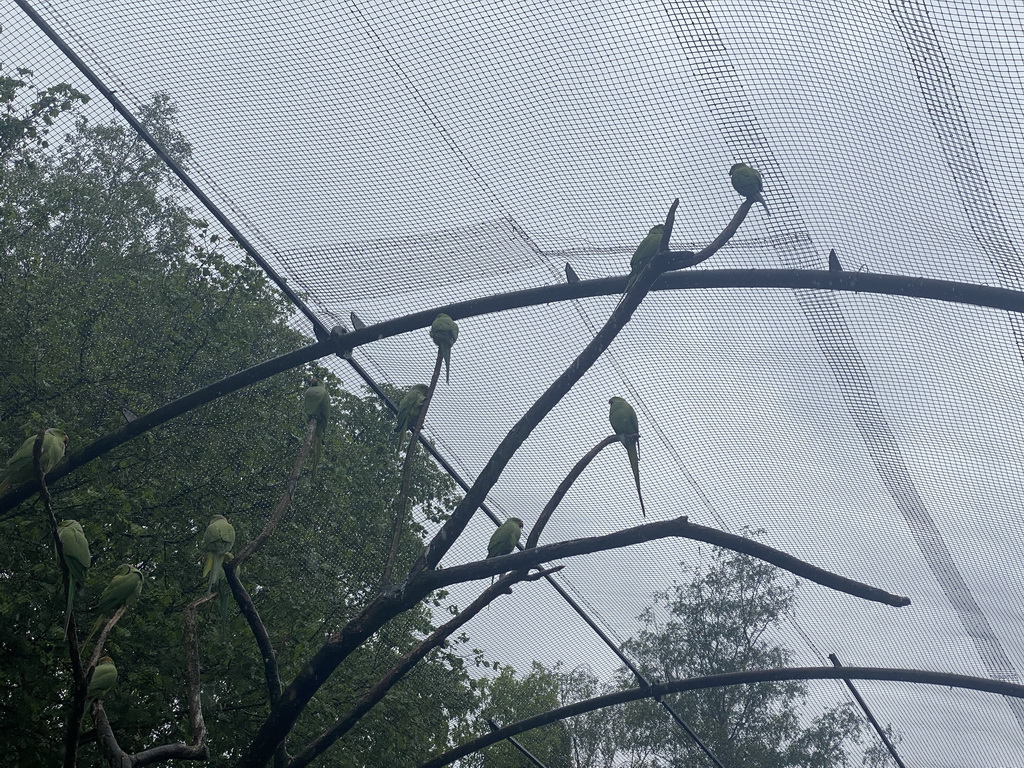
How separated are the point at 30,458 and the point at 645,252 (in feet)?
5.65

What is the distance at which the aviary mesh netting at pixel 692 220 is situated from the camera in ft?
9.37

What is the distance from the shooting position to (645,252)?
2699mm

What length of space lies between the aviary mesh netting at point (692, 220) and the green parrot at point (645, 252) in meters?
0.58

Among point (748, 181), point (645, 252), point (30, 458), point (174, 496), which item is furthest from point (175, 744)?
point (174, 496)

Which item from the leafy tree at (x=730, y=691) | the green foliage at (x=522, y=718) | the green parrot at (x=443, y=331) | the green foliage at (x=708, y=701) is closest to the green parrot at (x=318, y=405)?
the green parrot at (x=443, y=331)

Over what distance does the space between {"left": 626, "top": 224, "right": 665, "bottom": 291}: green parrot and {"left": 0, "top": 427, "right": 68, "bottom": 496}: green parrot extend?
1.54m

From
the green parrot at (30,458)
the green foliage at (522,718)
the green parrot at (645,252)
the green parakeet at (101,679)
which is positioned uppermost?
the green foliage at (522,718)

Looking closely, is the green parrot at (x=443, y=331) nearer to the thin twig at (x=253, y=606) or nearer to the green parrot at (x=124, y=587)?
the thin twig at (x=253, y=606)

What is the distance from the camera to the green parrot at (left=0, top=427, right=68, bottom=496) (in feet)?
7.64

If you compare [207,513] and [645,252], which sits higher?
[207,513]

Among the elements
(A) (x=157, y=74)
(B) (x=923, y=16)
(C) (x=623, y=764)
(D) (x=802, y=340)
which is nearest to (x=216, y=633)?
(A) (x=157, y=74)

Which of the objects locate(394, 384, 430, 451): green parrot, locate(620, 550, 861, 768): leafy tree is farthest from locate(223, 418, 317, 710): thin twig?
locate(620, 550, 861, 768): leafy tree

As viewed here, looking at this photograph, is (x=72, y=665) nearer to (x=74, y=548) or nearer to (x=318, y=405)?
(x=74, y=548)

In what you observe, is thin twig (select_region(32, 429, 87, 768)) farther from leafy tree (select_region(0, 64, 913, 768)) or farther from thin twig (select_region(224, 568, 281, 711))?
thin twig (select_region(224, 568, 281, 711))
